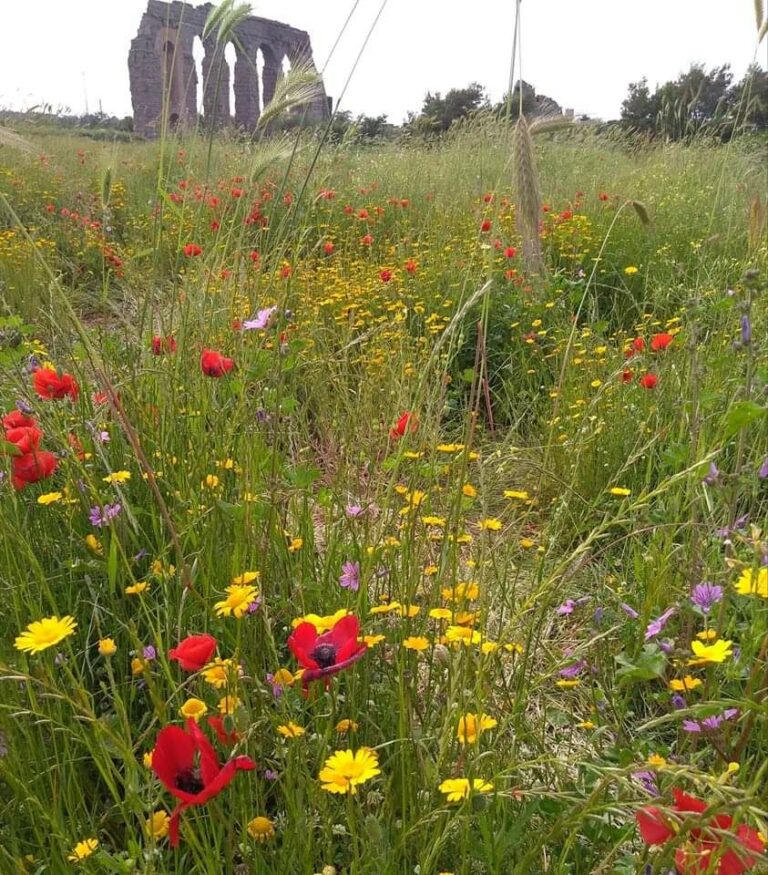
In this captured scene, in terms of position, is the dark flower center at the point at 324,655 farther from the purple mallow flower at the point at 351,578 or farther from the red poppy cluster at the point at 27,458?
the red poppy cluster at the point at 27,458

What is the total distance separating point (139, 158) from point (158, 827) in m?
8.96

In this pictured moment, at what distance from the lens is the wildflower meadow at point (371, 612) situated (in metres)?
0.78

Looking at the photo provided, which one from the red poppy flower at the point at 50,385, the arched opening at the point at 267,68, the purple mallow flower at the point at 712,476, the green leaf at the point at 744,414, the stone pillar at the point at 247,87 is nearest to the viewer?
the green leaf at the point at 744,414

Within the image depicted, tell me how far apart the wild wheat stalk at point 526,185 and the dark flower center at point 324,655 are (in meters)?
1.04

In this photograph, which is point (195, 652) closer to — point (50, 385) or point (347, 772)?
point (347, 772)

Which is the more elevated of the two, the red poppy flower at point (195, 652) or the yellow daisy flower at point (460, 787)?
the red poppy flower at point (195, 652)

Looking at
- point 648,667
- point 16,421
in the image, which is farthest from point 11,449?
point 648,667

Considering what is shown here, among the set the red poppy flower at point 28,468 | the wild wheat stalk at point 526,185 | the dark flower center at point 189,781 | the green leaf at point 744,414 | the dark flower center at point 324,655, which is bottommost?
the dark flower center at point 189,781

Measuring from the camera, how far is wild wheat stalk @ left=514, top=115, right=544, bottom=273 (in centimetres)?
143

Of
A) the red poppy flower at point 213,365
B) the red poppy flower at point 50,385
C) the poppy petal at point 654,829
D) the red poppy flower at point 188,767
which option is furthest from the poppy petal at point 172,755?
the red poppy flower at point 50,385

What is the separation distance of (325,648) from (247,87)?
98.4 ft

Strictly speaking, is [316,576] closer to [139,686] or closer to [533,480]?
Answer: [139,686]

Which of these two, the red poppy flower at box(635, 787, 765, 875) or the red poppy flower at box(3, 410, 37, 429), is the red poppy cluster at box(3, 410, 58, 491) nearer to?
the red poppy flower at box(3, 410, 37, 429)

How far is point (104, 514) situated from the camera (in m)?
1.19
